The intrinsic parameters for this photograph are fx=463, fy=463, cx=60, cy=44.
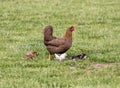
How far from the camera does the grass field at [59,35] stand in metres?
8.94

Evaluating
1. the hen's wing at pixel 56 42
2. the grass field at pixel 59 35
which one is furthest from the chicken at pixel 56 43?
the grass field at pixel 59 35

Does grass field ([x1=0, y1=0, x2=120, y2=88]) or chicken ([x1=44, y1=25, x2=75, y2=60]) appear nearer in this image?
grass field ([x1=0, y1=0, x2=120, y2=88])

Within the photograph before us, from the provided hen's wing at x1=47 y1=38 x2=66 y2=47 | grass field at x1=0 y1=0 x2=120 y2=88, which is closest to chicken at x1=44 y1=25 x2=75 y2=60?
hen's wing at x1=47 y1=38 x2=66 y2=47

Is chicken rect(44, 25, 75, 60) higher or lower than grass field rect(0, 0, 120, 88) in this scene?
higher

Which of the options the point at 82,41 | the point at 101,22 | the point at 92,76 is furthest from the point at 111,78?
the point at 101,22

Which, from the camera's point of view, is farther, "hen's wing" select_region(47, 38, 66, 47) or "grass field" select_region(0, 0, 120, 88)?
"hen's wing" select_region(47, 38, 66, 47)

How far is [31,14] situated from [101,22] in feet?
11.5

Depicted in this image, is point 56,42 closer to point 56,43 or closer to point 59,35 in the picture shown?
point 56,43

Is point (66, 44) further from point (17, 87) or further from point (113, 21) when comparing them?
point (113, 21)

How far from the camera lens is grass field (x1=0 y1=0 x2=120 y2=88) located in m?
8.94

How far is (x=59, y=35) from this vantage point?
1455 cm

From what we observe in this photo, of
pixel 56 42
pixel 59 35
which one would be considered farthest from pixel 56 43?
pixel 59 35

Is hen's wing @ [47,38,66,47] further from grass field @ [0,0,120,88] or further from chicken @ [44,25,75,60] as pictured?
grass field @ [0,0,120,88]

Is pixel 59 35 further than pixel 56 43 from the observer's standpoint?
Yes
